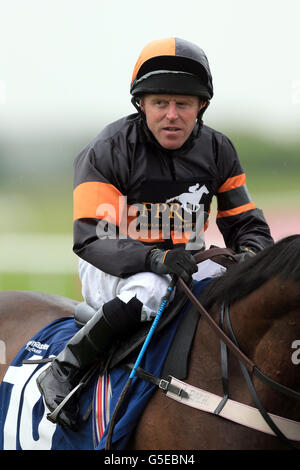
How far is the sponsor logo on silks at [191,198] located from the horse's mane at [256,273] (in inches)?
20.4

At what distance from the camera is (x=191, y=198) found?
2.85 m

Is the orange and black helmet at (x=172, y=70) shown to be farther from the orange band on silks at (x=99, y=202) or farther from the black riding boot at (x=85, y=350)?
the black riding boot at (x=85, y=350)

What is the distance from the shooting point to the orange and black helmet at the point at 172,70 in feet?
8.48

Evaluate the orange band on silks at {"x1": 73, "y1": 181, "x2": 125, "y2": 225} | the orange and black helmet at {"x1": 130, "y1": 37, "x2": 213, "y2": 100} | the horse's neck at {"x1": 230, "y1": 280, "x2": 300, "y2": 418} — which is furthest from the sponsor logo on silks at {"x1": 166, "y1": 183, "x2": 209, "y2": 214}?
the horse's neck at {"x1": 230, "y1": 280, "x2": 300, "y2": 418}

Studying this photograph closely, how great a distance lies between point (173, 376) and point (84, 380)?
1.61 feet

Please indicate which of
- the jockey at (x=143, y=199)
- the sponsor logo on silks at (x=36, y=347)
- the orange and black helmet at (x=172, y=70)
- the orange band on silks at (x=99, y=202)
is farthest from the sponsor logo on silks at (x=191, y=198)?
the sponsor logo on silks at (x=36, y=347)

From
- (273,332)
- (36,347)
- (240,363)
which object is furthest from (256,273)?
(36,347)

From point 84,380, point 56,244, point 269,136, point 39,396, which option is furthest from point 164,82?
point 269,136

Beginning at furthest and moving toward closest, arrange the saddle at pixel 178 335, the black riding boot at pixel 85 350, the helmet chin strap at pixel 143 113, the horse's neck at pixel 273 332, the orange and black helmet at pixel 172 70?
the helmet chin strap at pixel 143 113 < the orange and black helmet at pixel 172 70 < the black riding boot at pixel 85 350 < the saddle at pixel 178 335 < the horse's neck at pixel 273 332

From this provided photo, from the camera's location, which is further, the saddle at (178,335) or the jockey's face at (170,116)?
the jockey's face at (170,116)

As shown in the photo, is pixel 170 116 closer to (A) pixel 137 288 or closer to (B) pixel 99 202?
(B) pixel 99 202

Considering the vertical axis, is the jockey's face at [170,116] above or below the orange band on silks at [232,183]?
above

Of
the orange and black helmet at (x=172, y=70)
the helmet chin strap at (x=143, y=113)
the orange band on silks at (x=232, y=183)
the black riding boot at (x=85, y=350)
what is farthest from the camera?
the orange band on silks at (x=232, y=183)

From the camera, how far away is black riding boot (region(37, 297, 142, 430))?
244 cm
